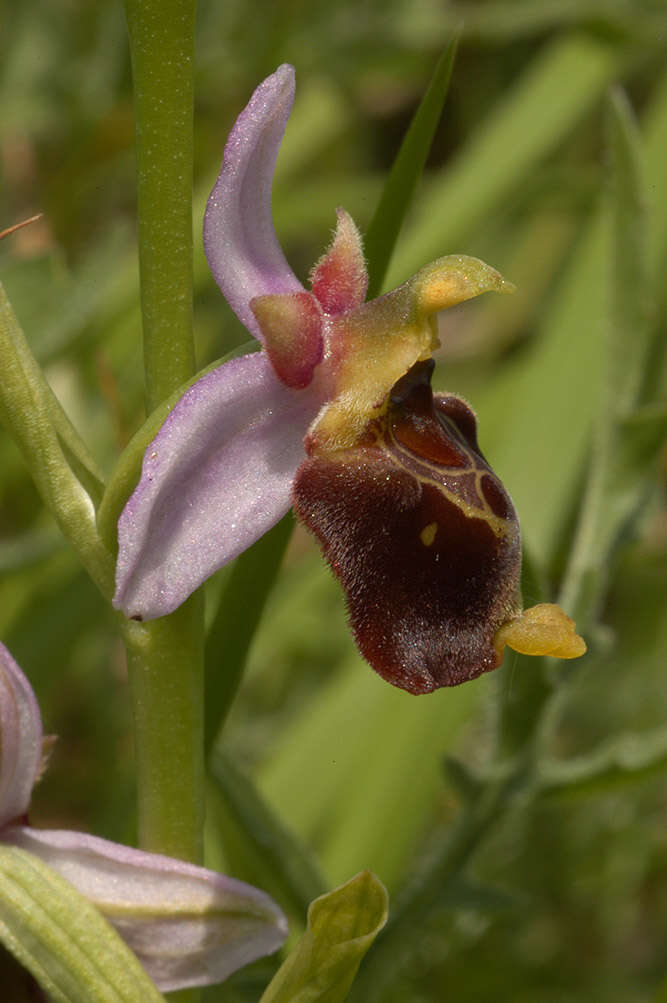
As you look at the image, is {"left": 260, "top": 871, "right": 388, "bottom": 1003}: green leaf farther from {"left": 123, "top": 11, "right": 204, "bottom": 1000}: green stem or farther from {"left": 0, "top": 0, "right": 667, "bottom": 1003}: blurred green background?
{"left": 0, "top": 0, "right": 667, "bottom": 1003}: blurred green background

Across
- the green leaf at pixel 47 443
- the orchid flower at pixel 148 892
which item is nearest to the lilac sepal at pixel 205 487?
the green leaf at pixel 47 443

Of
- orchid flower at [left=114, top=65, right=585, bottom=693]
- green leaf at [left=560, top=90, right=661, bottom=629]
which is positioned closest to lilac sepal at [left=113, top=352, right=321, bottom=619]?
orchid flower at [left=114, top=65, right=585, bottom=693]

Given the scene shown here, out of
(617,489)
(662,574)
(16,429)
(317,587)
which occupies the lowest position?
(662,574)

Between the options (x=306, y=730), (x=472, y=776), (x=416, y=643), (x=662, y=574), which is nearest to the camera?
(x=416, y=643)

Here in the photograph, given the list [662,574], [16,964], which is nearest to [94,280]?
[16,964]

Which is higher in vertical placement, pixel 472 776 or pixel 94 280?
pixel 94 280

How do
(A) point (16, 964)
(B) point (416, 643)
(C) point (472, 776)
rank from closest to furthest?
1. (B) point (416, 643)
2. (A) point (16, 964)
3. (C) point (472, 776)

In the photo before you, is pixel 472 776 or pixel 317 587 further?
pixel 317 587

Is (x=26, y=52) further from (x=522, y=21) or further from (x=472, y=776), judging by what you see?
(x=472, y=776)
